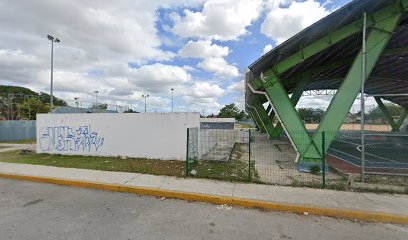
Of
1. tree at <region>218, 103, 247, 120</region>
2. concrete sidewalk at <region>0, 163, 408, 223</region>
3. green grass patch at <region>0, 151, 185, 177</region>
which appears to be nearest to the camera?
concrete sidewalk at <region>0, 163, 408, 223</region>

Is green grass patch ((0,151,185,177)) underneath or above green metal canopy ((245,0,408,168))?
underneath

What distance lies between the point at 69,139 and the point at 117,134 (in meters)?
3.05

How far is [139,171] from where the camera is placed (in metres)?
8.18

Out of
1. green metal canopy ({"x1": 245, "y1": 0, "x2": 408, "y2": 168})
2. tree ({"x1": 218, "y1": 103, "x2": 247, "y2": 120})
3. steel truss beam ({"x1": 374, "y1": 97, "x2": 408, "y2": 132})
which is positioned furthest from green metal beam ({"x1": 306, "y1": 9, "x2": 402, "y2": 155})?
tree ({"x1": 218, "y1": 103, "x2": 247, "y2": 120})

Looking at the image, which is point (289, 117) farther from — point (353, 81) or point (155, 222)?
point (155, 222)

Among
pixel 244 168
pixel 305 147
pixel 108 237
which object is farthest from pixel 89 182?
pixel 305 147

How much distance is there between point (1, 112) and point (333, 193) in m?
47.3

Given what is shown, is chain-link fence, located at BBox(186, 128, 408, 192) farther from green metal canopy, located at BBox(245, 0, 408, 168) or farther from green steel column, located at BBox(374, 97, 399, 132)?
green steel column, located at BBox(374, 97, 399, 132)

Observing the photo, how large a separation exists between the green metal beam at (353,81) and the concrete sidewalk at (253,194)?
2916 mm

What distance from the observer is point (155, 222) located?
4465 mm

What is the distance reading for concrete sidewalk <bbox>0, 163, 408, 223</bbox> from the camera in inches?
194

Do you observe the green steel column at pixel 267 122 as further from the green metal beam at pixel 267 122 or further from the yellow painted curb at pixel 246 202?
the yellow painted curb at pixel 246 202

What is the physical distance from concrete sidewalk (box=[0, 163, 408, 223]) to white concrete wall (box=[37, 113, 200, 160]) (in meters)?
3.00

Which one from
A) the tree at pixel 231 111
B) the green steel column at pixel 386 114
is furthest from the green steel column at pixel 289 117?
the tree at pixel 231 111
